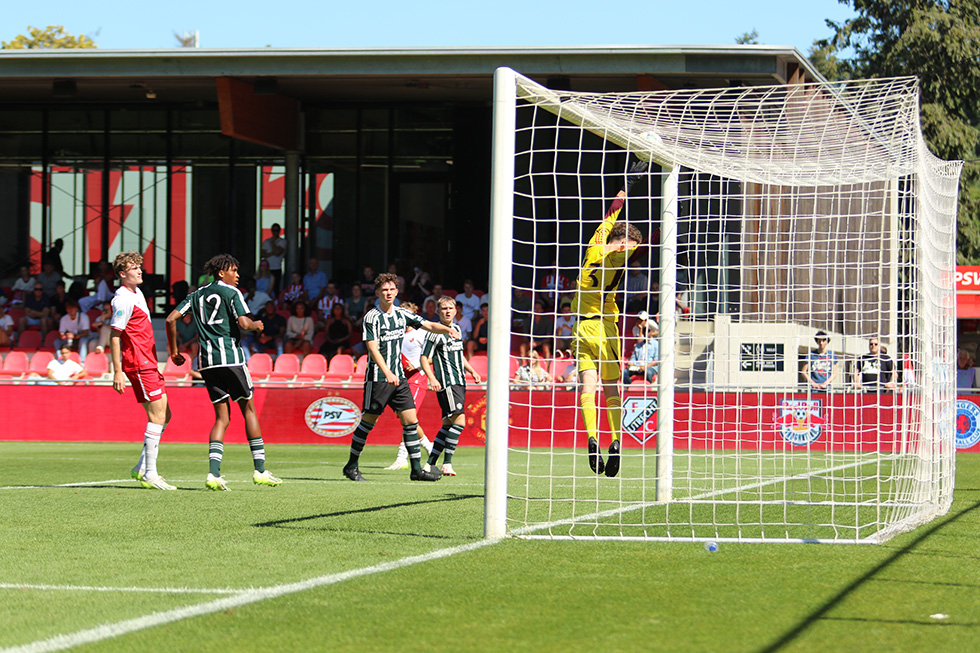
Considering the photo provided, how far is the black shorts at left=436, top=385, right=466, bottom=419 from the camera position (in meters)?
11.8

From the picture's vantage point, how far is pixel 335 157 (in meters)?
28.2

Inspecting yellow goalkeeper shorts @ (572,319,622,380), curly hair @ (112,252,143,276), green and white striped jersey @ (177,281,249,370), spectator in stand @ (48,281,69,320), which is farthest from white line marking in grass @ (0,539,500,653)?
spectator in stand @ (48,281,69,320)

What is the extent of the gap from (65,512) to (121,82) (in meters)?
19.5

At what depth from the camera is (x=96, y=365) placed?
22156 millimetres

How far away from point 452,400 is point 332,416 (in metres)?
8.26

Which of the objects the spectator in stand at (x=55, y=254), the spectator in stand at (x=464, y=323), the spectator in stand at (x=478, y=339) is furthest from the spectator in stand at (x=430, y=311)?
the spectator in stand at (x=55, y=254)

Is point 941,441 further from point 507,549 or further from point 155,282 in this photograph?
point 155,282

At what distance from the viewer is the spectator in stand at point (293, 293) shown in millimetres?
24859

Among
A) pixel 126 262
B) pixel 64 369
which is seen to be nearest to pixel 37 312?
pixel 64 369

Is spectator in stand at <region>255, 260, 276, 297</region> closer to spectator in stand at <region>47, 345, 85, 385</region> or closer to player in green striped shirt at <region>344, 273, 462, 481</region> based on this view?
spectator in stand at <region>47, 345, 85, 385</region>

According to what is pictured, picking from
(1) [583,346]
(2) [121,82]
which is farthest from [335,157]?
(1) [583,346]

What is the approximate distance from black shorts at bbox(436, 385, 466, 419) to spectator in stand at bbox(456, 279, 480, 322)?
10999 mm

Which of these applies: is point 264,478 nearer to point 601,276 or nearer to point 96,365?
point 601,276

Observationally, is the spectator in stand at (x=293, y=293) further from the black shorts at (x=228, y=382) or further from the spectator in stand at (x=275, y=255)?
the black shorts at (x=228, y=382)
